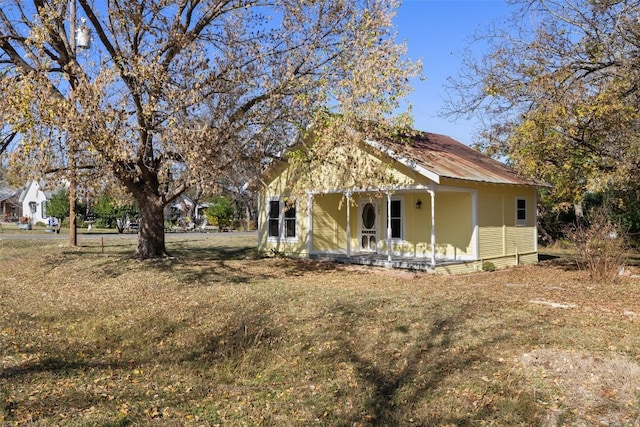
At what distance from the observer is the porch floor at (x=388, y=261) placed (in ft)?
47.3

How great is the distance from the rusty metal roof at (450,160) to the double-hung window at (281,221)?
5.07 m

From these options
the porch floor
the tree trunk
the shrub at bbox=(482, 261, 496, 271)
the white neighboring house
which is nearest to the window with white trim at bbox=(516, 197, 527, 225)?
the shrub at bbox=(482, 261, 496, 271)

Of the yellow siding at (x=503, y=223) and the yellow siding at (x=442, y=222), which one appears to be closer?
the yellow siding at (x=442, y=222)

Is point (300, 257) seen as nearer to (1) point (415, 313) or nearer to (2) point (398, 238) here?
(2) point (398, 238)

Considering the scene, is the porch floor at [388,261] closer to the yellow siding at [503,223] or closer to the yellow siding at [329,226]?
the yellow siding at [329,226]

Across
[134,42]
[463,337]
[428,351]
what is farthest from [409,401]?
[134,42]

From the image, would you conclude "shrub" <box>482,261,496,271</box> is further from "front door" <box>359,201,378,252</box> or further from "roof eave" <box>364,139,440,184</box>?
"front door" <box>359,201,378,252</box>

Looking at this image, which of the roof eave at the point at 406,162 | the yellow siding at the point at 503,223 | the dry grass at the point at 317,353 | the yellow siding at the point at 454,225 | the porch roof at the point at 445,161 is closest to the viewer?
the dry grass at the point at 317,353

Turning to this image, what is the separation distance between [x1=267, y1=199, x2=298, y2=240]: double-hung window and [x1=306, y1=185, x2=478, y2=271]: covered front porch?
0.79 m

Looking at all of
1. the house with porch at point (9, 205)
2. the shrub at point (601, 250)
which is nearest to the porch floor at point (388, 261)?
the shrub at point (601, 250)

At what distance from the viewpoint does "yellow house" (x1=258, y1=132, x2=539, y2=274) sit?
48.2 ft

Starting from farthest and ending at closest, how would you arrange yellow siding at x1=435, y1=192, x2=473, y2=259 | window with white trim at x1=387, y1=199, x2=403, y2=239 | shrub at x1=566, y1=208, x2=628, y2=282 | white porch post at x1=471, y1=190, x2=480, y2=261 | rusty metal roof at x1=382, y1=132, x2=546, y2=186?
window with white trim at x1=387, y1=199, x2=403, y2=239
yellow siding at x1=435, y1=192, x2=473, y2=259
white porch post at x1=471, y1=190, x2=480, y2=261
rusty metal roof at x1=382, y1=132, x2=546, y2=186
shrub at x1=566, y1=208, x2=628, y2=282

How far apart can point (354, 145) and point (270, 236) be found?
26.8 ft

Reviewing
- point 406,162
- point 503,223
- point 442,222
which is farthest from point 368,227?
point 503,223
